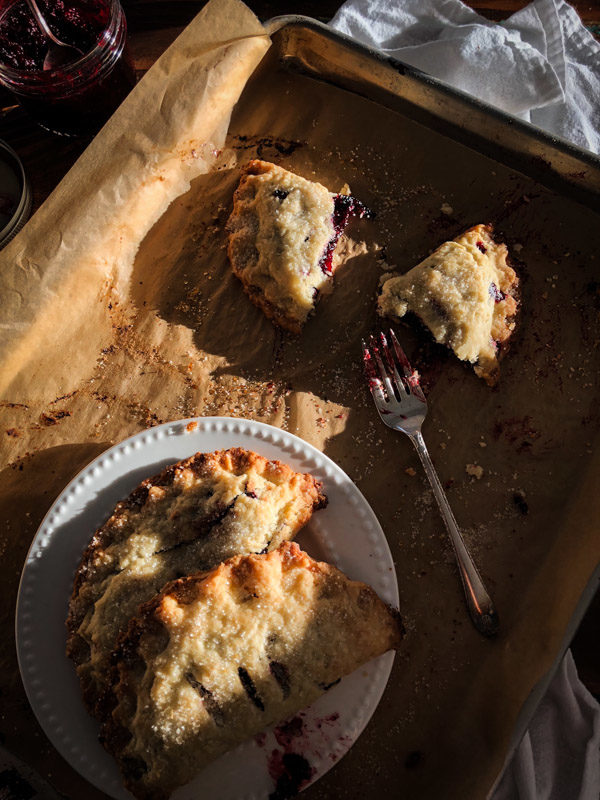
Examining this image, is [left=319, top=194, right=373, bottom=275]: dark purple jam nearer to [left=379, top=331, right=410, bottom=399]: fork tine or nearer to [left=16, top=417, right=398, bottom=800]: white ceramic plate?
[left=379, top=331, right=410, bottom=399]: fork tine

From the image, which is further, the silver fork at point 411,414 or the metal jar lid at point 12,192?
the metal jar lid at point 12,192

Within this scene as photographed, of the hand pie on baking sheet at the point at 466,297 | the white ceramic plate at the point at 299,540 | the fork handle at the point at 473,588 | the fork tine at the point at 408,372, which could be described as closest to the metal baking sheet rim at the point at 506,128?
the hand pie on baking sheet at the point at 466,297

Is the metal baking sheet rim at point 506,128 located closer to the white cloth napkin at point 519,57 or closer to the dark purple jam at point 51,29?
the white cloth napkin at point 519,57

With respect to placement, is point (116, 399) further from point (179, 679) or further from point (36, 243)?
point (179, 679)

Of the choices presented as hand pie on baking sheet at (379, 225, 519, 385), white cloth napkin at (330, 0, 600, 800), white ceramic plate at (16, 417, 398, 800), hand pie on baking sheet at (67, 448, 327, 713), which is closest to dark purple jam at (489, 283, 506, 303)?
hand pie on baking sheet at (379, 225, 519, 385)

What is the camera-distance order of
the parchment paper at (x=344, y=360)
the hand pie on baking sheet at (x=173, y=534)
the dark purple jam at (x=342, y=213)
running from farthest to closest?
the dark purple jam at (x=342, y=213) < the parchment paper at (x=344, y=360) < the hand pie on baking sheet at (x=173, y=534)

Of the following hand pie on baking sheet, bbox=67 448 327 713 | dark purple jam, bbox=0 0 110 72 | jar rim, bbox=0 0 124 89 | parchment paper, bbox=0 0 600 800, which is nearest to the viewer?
hand pie on baking sheet, bbox=67 448 327 713

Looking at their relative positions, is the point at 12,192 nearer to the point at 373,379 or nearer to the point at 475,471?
the point at 373,379
